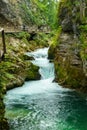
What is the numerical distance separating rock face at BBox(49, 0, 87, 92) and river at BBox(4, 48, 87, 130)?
41.7 inches

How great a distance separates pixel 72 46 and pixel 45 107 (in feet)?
28.7

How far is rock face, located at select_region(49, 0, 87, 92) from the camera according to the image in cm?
2784

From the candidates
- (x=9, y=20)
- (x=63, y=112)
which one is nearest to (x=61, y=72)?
(x=63, y=112)

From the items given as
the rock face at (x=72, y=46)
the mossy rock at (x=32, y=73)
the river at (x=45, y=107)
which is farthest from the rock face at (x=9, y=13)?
the river at (x=45, y=107)

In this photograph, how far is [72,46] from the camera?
30609 mm

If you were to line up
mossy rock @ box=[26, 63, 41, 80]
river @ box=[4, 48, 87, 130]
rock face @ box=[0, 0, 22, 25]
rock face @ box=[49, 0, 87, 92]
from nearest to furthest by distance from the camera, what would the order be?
river @ box=[4, 48, 87, 130] < rock face @ box=[49, 0, 87, 92] < mossy rock @ box=[26, 63, 41, 80] < rock face @ box=[0, 0, 22, 25]

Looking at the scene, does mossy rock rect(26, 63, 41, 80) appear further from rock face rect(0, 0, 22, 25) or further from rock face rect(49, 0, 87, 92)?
rock face rect(0, 0, 22, 25)

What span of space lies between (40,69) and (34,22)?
99.1 ft

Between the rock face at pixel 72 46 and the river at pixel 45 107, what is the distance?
106 cm

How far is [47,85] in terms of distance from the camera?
3066cm

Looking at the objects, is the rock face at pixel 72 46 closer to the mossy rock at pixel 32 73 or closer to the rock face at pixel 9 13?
the mossy rock at pixel 32 73

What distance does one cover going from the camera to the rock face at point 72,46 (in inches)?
1096

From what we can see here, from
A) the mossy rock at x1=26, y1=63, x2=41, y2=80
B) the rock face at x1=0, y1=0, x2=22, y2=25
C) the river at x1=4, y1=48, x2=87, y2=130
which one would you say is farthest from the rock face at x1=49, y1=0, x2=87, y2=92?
the rock face at x1=0, y1=0, x2=22, y2=25

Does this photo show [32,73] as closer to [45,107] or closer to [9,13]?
[45,107]
